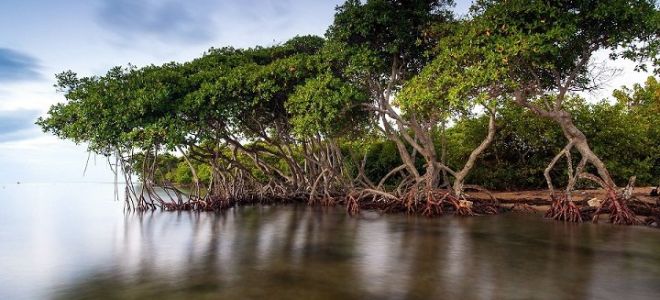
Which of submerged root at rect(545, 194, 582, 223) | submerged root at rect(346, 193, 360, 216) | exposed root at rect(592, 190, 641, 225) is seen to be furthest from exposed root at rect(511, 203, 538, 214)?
submerged root at rect(346, 193, 360, 216)

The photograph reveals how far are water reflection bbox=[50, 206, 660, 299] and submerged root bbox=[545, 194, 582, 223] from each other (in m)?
0.79

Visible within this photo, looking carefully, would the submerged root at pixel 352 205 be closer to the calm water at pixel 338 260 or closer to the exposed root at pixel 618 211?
the calm water at pixel 338 260

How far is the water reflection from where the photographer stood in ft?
19.8

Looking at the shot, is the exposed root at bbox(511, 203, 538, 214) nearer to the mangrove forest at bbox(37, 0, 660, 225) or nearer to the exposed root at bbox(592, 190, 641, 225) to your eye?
the mangrove forest at bbox(37, 0, 660, 225)

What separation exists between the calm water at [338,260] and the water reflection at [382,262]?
0.8 inches

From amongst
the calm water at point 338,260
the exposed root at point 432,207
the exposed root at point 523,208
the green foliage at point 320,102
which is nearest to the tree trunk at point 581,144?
the calm water at point 338,260

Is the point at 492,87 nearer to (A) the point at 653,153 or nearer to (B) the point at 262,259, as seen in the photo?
(B) the point at 262,259

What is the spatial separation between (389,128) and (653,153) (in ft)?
33.2

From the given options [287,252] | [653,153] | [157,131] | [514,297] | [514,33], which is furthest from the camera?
[653,153]

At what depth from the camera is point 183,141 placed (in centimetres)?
1371

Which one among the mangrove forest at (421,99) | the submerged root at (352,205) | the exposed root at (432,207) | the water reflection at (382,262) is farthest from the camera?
the submerged root at (352,205)

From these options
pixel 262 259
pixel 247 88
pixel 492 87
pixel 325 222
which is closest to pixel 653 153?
pixel 492 87

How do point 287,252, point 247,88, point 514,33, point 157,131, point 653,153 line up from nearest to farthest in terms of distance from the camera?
point 287,252
point 514,33
point 157,131
point 247,88
point 653,153

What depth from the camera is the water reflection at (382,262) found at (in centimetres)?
604
